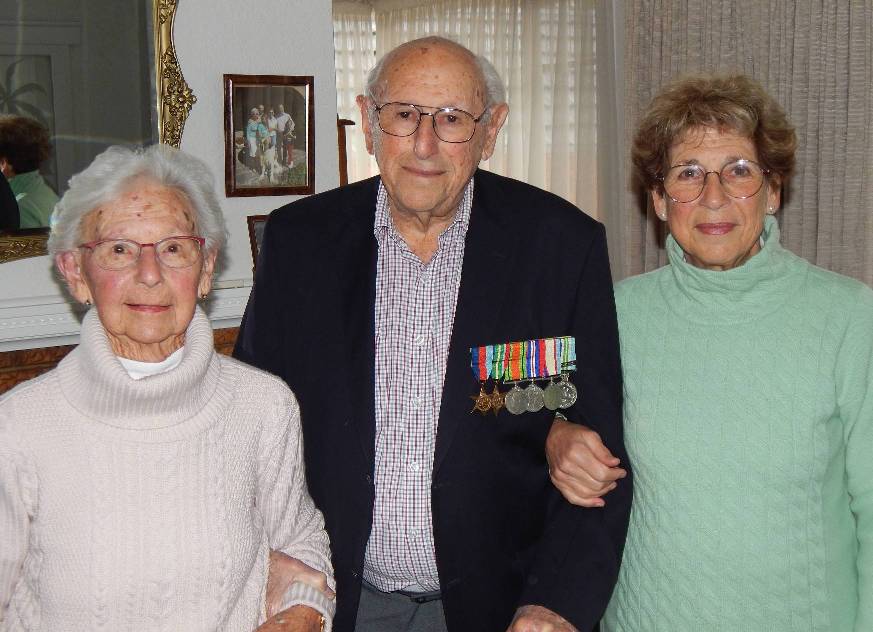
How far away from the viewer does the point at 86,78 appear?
375cm

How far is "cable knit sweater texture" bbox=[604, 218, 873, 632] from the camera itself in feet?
5.93

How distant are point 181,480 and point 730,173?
1185 millimetres

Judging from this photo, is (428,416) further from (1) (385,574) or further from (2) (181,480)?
(2) (181,480)

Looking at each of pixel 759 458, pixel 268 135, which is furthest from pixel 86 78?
pixel 759 458

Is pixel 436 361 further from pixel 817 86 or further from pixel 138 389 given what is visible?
pixel 817 86

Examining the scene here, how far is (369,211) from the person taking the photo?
6.95ft

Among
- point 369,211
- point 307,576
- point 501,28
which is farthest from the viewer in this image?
point 501,28

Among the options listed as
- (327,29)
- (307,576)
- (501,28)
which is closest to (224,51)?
(327,29)

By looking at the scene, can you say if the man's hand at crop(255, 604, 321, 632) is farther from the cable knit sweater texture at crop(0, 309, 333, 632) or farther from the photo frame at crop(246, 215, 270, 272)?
the photo frame at crop(246, 215, 270, 272)

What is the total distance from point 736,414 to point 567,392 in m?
0.33

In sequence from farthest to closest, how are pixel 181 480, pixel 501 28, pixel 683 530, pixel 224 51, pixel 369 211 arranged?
pixel 501 28 → pixel 224 51 → pixel 369 211 → pixel 683 530 → pixel 181 480

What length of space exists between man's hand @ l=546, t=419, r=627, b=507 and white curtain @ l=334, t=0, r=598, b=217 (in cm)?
492

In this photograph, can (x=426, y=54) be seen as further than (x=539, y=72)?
No

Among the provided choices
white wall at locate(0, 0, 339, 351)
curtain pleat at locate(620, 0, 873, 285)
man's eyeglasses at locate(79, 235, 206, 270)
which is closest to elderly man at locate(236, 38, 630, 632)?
man's eyeglasses at locate(79, 235, 206, 270)
